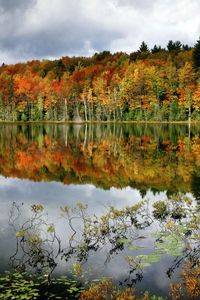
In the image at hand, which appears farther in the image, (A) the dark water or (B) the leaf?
(B) the leaf

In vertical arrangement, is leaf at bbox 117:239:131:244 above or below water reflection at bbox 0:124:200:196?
below

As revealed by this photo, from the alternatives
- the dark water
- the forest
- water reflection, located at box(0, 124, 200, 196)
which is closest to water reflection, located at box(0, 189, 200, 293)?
the dark water

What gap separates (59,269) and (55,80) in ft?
413

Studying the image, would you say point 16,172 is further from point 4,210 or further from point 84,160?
point 4,210

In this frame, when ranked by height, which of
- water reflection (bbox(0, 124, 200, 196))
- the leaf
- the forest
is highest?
the forest

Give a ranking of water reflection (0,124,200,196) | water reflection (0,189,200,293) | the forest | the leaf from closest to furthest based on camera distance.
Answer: water reflection (0,189,200,293) < the leaf < water reflection (0,124,200,196) < the forest

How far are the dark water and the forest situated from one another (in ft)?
226

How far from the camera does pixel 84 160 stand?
1358 inches

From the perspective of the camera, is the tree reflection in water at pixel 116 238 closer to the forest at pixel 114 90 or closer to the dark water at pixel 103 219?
the dark water at pixel 103 219

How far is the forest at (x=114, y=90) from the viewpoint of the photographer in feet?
334

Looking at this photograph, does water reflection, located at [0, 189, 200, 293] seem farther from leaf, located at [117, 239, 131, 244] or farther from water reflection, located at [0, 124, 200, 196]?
water reflection, located at [0, 124, 200, 196]

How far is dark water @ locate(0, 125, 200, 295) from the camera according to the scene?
12312 mm

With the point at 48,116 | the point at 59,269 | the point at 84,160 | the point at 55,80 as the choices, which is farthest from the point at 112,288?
the point at 55,80

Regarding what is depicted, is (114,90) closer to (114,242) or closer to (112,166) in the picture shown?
(112,166)
